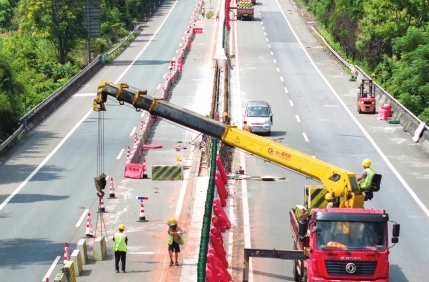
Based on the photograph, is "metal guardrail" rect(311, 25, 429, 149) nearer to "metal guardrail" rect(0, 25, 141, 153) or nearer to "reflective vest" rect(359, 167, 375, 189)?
"metal guardrail" rect(0, 25, 141, 153)

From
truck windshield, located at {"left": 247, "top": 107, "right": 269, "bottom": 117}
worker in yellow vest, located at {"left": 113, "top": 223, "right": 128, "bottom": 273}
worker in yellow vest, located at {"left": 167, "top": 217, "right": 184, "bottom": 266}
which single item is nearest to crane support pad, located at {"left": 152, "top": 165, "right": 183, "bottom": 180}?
truck windshield, located at {"left": 247, "top": 107, "right": 269, "bottom": 117}

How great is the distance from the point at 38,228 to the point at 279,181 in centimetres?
1113

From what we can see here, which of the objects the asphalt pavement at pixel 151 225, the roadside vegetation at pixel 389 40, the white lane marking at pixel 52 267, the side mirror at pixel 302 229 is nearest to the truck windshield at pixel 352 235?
the side mirror at pixel 302 229

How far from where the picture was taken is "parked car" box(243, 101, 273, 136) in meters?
48.8

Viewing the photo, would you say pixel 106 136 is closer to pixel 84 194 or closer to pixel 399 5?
pixel 84 194

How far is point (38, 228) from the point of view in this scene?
31.4 meters

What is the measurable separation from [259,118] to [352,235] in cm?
2852

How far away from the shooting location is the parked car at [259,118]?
4875cm

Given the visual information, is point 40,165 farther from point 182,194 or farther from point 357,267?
point 357,267

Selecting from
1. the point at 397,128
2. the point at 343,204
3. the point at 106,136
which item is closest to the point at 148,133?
the point at 106,136

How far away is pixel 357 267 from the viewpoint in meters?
20.8

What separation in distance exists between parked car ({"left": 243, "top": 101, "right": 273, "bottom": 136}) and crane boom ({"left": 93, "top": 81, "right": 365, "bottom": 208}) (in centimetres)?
2435

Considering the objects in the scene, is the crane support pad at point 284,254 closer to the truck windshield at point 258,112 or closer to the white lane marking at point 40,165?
the white lane marking at point 40,165

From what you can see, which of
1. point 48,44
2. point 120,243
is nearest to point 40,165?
point 120,243
